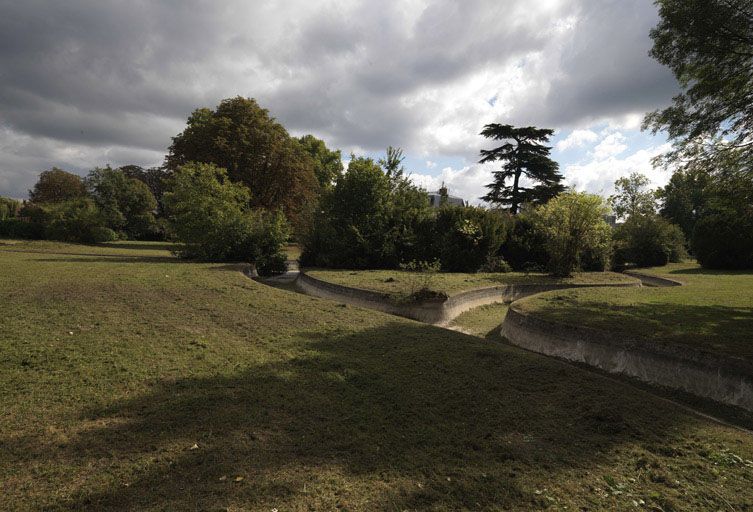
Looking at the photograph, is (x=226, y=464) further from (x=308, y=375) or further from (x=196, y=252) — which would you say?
(x=196, y=252)

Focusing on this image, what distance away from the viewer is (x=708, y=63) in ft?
32.7

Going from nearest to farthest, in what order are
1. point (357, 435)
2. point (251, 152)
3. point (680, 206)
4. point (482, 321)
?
1. point (357, 435)
2. point (482, 321)
3. point (251, 152)
4. point (680, 206)

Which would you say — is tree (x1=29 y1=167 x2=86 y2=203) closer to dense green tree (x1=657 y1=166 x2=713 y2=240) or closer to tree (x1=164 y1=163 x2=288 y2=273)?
tree (x1=164 y1=163 x2=288 y2=273)

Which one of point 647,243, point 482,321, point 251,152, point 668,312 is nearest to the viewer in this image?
point 668,312

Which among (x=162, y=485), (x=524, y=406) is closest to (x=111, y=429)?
(x=162, y=485)

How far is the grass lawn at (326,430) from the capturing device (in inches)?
120

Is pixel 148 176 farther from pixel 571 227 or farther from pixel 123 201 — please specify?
pixel 571 227

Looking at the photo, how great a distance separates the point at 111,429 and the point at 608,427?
484 centimetres

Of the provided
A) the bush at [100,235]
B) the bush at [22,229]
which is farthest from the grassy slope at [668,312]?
the bush at [22,229]

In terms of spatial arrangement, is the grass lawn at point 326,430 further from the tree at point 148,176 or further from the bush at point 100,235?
the tree at point 148,176

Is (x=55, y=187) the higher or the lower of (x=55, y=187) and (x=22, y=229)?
the higher

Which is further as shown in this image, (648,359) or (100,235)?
(100,235)

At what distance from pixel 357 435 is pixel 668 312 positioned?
8.78 meters

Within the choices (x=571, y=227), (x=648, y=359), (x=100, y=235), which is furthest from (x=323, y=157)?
(x=648, y=359)
